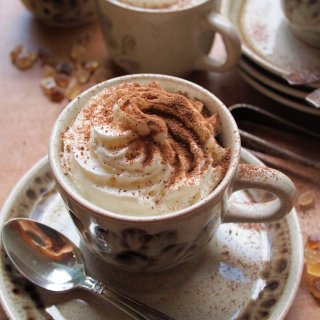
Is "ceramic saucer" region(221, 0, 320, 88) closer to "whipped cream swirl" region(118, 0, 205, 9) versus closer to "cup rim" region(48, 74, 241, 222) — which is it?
"whipped cream swirl" region(118, 0, 205, 9)

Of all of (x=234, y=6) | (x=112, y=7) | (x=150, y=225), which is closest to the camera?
(x=150, y=225)

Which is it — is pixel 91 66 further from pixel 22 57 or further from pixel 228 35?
pixel 228 35

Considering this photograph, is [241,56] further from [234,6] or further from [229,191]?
[229,191]

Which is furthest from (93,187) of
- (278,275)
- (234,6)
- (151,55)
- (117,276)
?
(234,6)

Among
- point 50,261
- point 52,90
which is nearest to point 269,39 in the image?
point 52,90

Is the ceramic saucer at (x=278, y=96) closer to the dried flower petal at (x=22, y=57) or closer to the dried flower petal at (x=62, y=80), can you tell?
the dried flower petal at (x=62, y=80)

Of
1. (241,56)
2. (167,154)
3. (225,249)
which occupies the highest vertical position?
(167,154)

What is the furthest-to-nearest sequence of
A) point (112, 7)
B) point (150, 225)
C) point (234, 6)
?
1. point (234, 6)
2. point (112, 7)
3. point (150, 225)
